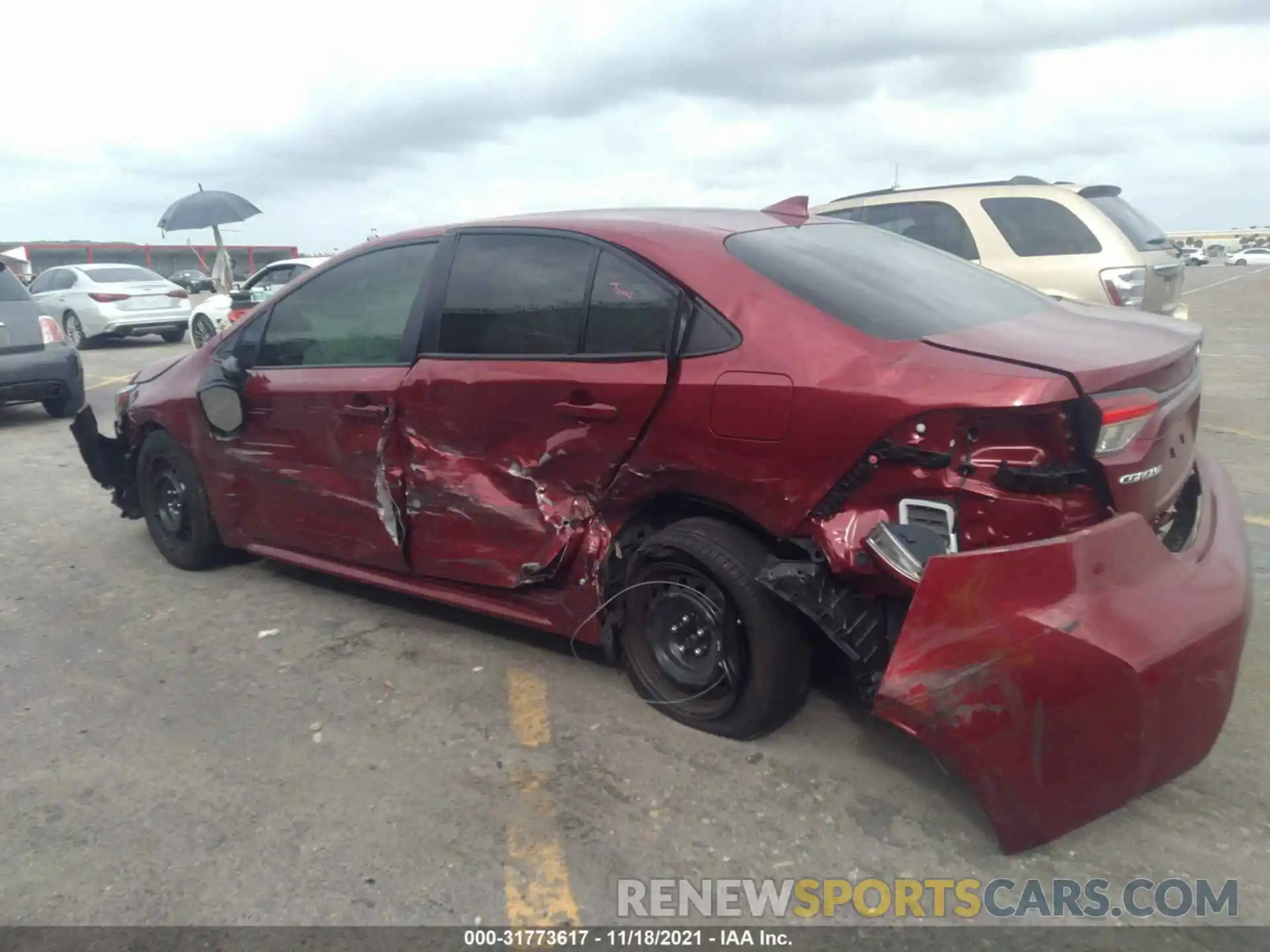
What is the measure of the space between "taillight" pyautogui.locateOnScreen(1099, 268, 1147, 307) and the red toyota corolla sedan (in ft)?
11.8

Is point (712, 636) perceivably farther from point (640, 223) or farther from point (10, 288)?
point (10, 288)

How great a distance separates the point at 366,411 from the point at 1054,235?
5370mm

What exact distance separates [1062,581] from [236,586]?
3.83 meters

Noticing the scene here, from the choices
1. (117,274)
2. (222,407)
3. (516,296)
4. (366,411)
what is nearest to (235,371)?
(222,407)

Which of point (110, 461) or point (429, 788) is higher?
point (110, 461)

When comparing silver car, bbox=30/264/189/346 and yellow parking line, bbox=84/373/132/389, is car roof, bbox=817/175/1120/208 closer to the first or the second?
yellow parking line, bbox=84/373/132/389

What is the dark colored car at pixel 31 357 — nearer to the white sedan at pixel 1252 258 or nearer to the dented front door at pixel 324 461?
the dented front door at pixel 324 461

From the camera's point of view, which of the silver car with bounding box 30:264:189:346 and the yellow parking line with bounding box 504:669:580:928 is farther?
the silver car with bounding box 30:264:189:346

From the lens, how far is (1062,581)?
7.80 ft

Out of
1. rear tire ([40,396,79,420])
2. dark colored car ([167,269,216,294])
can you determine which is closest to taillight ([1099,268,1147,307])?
rear tire ([40,396,79,420])

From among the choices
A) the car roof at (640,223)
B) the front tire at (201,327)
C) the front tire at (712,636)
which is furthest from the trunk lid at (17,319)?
the front tire at (712,636)

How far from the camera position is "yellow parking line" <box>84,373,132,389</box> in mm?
11946

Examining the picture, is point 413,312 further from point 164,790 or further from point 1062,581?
point 1062,581

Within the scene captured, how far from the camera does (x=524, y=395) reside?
340cm
